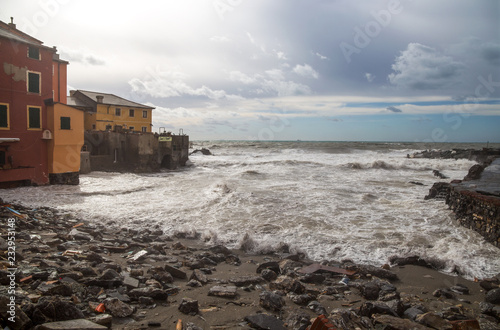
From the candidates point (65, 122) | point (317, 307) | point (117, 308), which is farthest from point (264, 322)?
point (65, 122)

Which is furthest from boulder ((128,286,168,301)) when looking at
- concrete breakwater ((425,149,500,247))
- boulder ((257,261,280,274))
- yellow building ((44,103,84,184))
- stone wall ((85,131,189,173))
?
stone wall ((85,131,189,173))

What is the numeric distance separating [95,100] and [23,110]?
26.0 meters

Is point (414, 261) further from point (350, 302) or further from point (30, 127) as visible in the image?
point (30, 127)

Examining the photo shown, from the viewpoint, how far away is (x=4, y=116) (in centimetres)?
1560

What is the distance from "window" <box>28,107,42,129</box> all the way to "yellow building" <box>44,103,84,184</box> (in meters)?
0.46

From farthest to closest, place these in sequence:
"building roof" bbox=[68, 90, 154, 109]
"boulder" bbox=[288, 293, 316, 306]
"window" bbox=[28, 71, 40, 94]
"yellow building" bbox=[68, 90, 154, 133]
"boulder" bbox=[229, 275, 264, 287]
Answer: "building roof" bbox=[68, 90, 154, 109] < "yellow building" bbox=[68, 90, 154, 133] < "window" bbox=[28, 71, 40, 94] < "boulder" bbox=[229, 275, 264, 287] < "boulder" bbox=[288, 293, 316, 306]

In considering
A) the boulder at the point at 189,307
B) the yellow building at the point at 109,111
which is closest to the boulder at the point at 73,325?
the boulder at the point at 189,307

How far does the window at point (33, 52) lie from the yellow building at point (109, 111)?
20.4 metres

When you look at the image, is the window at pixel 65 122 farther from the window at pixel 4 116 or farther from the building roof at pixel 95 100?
Result: the building roof at pixel 95 100

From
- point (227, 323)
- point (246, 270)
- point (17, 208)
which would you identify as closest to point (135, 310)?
point (227, 323)

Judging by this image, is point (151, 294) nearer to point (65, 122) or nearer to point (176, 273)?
point (176, 273)

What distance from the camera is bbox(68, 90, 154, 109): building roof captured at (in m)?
40.3

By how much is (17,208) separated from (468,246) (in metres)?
14.5

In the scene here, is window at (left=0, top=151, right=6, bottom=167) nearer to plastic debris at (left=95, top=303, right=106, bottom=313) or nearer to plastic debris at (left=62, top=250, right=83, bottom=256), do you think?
plastic debris at (left=62, top=250, right=83, bottom=256)
